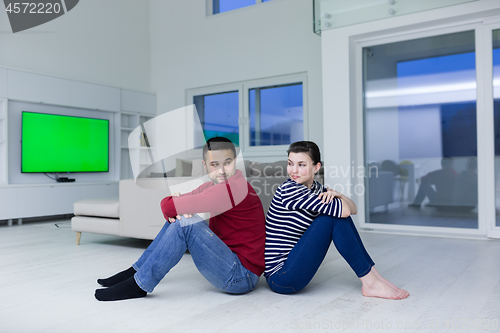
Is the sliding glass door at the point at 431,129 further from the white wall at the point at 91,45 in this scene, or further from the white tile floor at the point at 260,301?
the white wall at the point at 91,45

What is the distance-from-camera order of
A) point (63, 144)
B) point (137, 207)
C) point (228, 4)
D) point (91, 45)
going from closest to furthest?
point (137, 207) → point (63, 144) → point (91, 45) → point (228, 4)

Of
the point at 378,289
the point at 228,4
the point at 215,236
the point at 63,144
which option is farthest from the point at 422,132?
the point at 63,144

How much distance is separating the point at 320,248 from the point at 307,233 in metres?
0.09

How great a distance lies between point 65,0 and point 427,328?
6480mm

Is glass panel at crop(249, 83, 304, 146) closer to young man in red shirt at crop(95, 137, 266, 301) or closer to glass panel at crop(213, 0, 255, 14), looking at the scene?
glass panel at crop(213, 0, 255, 14)

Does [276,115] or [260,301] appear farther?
[276,115]

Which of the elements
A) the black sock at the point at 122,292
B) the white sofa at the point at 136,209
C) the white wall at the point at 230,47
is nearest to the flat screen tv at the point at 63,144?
the white wall at the point at 230,47

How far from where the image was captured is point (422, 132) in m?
3.93

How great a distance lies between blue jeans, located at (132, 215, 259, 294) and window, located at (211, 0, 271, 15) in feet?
17.4

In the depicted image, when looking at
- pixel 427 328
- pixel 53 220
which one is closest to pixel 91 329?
pixel 427 328

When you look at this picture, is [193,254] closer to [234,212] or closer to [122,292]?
[234,212]

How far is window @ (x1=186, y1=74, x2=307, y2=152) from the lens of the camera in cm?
605

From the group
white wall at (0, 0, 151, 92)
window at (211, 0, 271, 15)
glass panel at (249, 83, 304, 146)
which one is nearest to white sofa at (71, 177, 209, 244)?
white wall at (0, 0, 151, 92)

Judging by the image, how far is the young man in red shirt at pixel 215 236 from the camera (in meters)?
Result: 1.77
